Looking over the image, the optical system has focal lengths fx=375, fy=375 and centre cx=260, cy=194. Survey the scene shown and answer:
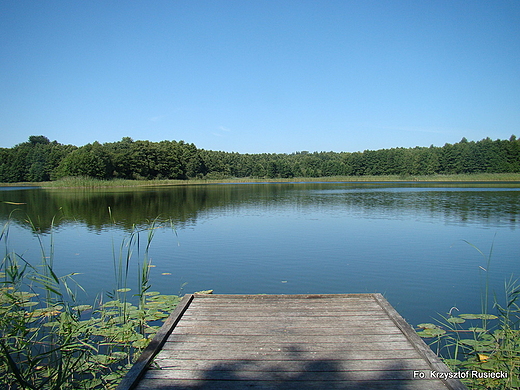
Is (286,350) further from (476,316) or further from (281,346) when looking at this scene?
(476,316)

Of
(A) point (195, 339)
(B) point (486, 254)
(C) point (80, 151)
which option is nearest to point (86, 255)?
(A) point (195, 339)

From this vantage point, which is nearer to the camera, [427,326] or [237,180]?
[427,326]

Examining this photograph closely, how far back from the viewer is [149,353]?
2754mm

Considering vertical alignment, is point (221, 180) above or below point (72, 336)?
above

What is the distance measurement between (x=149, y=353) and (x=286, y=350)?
3.35 ft

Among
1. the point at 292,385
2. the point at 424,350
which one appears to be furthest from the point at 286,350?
the point at 424,350

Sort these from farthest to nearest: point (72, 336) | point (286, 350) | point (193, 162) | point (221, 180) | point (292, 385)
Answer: point (193, 162)
point (221, 180)
point (72, 336)
point (286, 350)
point (292, 385)

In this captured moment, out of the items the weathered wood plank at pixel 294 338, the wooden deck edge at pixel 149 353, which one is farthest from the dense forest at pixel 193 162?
the weathered wood plank at pixel 294 338

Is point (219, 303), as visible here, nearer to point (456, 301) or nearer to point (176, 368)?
point (176, 368)

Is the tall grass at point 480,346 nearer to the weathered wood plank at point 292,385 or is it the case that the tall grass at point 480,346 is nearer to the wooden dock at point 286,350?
the wooden dock at point 286,350

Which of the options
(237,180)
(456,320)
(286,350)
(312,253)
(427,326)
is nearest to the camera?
(286,350)

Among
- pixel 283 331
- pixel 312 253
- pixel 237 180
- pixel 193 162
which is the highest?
pixel 193 162

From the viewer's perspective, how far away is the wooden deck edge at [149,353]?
2.36 m

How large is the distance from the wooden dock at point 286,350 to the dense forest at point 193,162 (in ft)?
150
